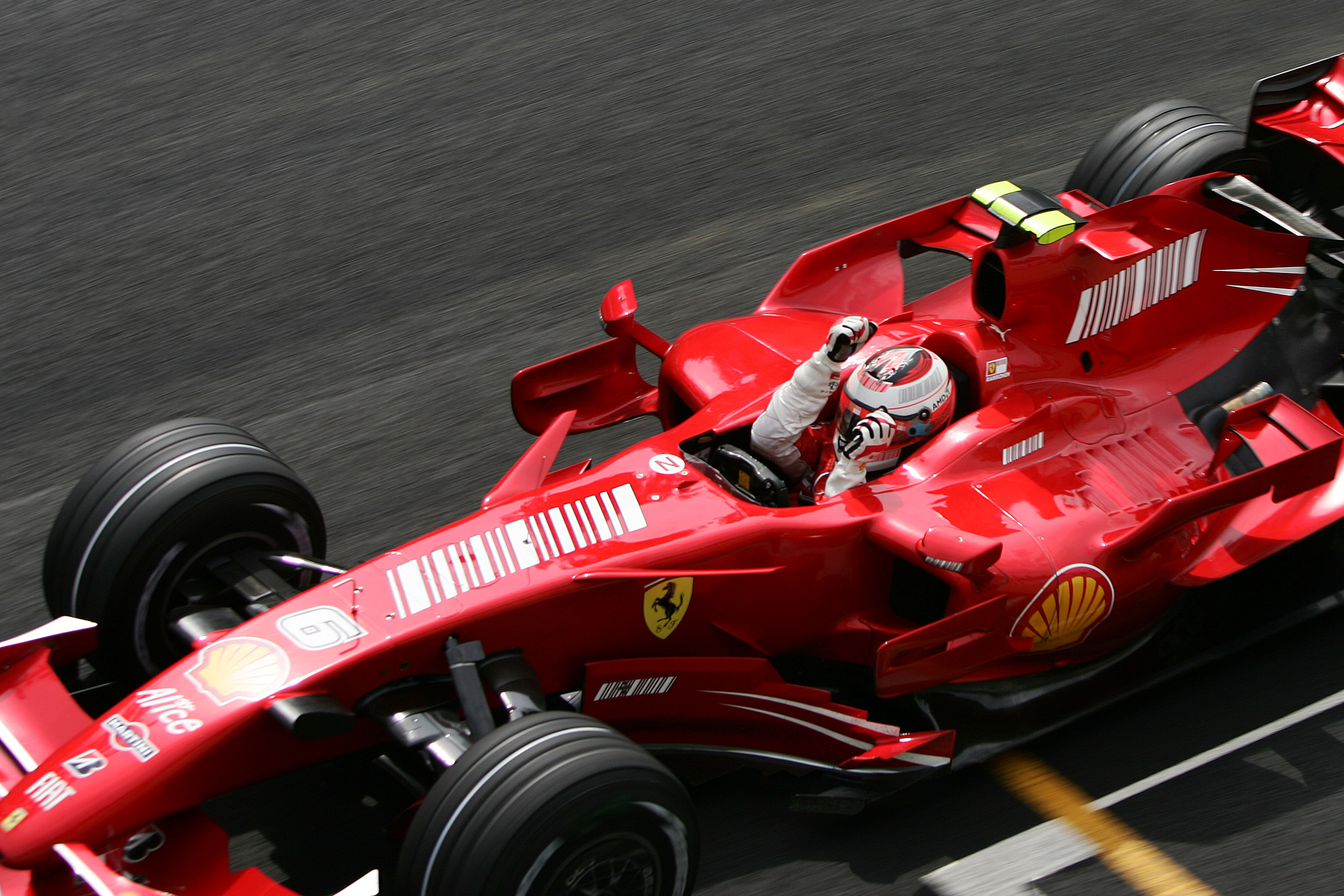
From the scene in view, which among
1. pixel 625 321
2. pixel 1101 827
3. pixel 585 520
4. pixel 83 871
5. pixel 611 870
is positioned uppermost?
pixel 625 321

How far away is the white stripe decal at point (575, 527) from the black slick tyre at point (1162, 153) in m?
3.38

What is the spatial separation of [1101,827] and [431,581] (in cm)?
230

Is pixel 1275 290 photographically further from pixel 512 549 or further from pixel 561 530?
pixel 512 549

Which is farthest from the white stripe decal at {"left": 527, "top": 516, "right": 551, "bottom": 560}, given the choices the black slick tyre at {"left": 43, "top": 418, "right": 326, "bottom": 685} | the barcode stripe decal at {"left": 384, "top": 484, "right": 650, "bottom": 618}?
the black slick tyre at {"left": 43, "top": 418, "right": 326, "bottom": 685}

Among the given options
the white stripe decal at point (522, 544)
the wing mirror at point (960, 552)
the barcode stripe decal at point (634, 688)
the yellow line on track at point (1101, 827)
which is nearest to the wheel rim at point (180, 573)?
the white stripe decal at point (522, 544)

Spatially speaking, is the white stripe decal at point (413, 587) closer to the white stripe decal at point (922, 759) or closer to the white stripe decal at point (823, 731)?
the white stripe decal at point (823, 731)

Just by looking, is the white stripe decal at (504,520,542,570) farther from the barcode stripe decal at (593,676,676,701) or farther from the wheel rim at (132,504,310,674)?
the wheel rim at (132,504,310,674)

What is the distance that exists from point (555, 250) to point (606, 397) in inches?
85.6

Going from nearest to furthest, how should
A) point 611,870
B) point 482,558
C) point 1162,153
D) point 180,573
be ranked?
point 611,870, point 482,558, point 180,573, point 1162,153

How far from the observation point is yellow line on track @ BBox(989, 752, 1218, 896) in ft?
13.5

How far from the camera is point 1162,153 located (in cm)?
613

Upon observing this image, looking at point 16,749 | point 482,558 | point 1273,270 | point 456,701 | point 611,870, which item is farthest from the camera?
point 1273,270

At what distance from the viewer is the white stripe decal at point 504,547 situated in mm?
4027

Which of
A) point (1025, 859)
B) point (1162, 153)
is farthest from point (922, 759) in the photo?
point (1162, 153)
